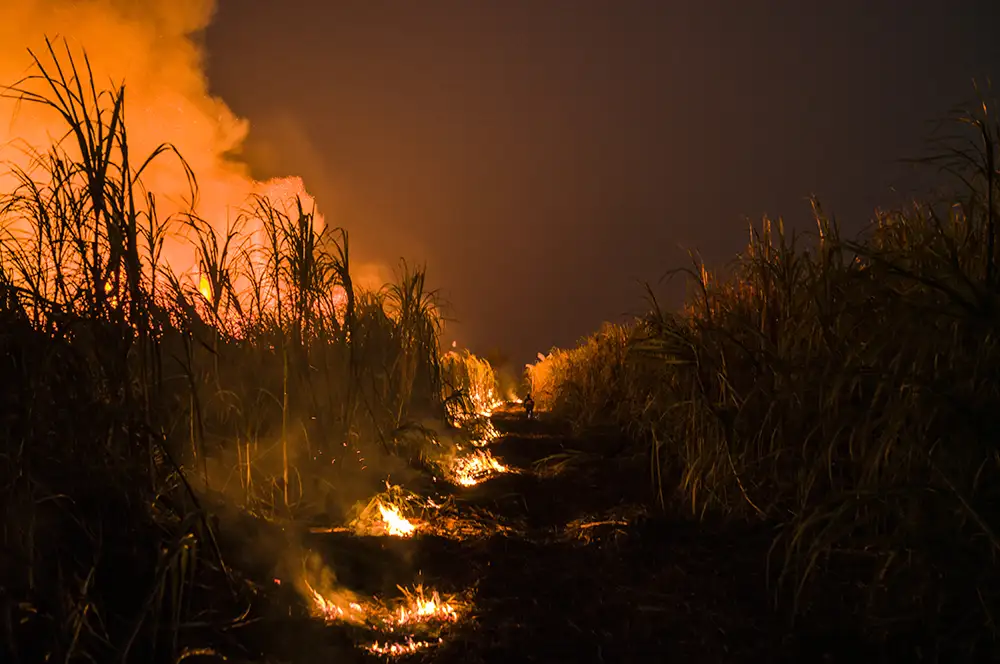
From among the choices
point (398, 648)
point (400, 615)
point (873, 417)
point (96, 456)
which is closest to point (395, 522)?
point (400, 615)

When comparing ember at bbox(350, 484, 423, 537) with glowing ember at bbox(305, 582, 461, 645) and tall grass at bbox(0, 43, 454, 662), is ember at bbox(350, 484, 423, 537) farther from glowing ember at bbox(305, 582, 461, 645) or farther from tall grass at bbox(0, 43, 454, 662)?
glowing ember at bbox(305, 582, 461, 645)

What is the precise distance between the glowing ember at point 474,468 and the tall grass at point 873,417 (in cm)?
114

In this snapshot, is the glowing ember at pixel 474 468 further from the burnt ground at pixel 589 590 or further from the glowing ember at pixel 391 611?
the glowing ember at pixel 391 611

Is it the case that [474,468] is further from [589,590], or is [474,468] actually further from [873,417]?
[873,417]

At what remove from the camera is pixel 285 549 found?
69.2 inches

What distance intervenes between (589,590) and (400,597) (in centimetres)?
59

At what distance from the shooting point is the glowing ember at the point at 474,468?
11.5ft

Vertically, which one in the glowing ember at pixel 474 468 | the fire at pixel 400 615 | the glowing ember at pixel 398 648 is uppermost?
the glowing ember at pixel 474 468

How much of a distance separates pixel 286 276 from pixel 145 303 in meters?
1.34

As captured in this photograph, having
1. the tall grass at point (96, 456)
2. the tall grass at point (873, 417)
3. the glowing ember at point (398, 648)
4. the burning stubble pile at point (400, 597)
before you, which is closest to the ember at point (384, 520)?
the burning stubble pile at point (400, 597)

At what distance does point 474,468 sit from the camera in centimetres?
374

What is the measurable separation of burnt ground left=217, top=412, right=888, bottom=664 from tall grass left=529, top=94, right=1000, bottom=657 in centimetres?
11

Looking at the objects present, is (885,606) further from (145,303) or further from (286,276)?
(286,276)

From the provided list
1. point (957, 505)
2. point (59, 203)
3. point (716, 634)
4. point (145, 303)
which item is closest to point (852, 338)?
point (957, 505)
